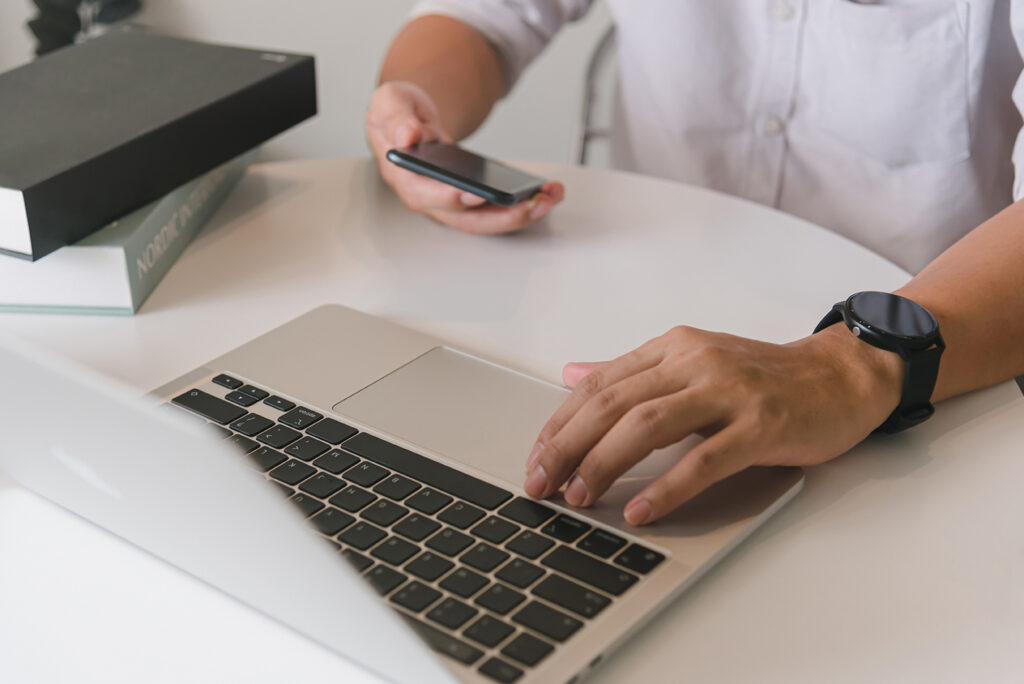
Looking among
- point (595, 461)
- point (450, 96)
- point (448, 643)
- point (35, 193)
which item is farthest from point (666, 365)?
point (450, 96)

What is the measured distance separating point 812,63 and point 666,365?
2.00 ft

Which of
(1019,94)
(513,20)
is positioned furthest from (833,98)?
(513,20)

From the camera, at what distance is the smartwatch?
0.57 meters

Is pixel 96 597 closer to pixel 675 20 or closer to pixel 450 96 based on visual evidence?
pixel 450 96

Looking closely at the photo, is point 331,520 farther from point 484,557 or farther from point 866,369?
point 866,369

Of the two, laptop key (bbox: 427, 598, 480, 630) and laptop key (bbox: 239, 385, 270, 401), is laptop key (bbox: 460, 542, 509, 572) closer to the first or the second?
laptop key (bbox: 427, 598, 480, 630)

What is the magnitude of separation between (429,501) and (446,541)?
0.03 metres

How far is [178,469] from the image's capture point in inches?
14.1

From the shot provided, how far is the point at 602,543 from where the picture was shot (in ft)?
1.51

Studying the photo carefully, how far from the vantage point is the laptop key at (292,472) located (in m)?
0.50

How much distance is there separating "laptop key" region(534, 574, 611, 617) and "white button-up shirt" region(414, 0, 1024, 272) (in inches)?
24.6

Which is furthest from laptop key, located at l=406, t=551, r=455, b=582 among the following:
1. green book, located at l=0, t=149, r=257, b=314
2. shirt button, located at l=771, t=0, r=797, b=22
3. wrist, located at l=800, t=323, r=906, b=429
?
shirt button, located at l=771, t=0, r=797, b=22

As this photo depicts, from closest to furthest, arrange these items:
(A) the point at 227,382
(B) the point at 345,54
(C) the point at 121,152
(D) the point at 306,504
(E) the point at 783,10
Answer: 1. (D) the point at 306,504
2. (A) the point at 227,382
3. (C) the point at 121,152
4. (E) the point at 783,10
5. (B) the point at 345,54

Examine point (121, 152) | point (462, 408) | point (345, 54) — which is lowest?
point (345, 54)
